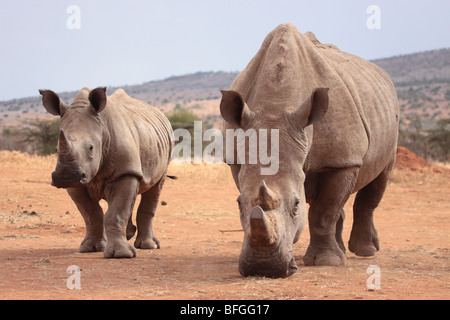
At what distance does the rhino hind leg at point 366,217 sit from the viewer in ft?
29.1

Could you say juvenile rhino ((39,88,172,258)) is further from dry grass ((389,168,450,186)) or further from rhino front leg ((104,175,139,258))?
dry grass ((389,168,450,186))

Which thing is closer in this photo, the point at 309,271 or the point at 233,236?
the point at 309,271

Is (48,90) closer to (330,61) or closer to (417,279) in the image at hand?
(330,61)

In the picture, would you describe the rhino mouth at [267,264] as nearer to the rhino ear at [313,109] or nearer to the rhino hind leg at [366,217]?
the rhino ear at [313,109]

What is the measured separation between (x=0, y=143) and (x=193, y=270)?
97.6 ft

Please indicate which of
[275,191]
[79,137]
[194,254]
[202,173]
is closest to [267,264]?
[275,191]

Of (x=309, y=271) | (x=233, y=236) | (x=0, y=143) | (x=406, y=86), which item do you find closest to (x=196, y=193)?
(x=233, y=236)

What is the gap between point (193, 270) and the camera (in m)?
6.79

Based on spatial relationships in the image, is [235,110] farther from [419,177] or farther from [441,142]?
[441,142]

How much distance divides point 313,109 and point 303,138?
286 millimetres

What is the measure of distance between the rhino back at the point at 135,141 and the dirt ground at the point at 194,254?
107cm

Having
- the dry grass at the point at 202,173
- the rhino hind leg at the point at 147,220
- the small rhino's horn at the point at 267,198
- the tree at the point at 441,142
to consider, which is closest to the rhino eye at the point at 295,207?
the small rhino's horn at the point at 267,198

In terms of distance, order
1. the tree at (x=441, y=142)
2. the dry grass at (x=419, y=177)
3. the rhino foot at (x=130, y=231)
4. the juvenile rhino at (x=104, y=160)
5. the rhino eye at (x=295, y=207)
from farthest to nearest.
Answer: the tree at (x=441, y=142) → the dry grass at (x=419, y=177) → the rhino foot at (x=130, y=231) → the juvenile rhino at (x=104, y=160) → the rhino eye at (x=295, y=207)

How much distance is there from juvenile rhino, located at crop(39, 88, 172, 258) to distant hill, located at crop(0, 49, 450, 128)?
55.1m
